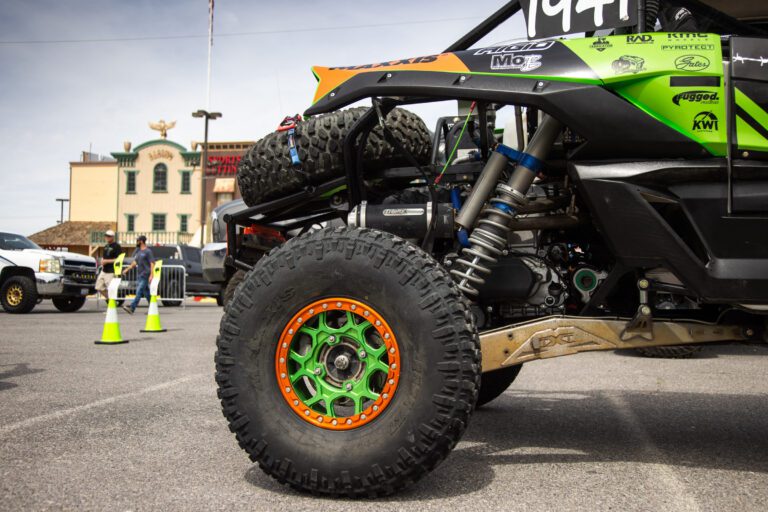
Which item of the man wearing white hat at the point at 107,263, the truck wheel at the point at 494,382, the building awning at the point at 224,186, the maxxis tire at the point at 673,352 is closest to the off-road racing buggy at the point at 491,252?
the truck wheel at the point at 494,382

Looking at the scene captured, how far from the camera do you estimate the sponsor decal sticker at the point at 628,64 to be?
275 centimetres

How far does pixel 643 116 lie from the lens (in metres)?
2.76

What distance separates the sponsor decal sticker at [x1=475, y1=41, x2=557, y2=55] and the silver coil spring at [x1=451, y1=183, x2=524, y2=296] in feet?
1.87

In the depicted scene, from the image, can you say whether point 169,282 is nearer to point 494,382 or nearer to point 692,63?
point 494,382

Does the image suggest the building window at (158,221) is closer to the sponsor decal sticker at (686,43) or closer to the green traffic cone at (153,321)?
the green traffic cone at (153,321)

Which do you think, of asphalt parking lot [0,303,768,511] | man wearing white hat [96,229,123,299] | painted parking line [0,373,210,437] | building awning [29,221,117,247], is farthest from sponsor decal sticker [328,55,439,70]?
building awning [29,221,117,247]

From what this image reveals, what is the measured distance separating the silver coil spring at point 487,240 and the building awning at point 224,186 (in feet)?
138

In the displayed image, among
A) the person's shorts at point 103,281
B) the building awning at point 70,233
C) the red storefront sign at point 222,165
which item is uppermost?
the red storefront sign at point 222,165

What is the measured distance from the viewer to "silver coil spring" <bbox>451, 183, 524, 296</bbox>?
299 centimetres

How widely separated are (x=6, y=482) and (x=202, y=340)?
22.2ft

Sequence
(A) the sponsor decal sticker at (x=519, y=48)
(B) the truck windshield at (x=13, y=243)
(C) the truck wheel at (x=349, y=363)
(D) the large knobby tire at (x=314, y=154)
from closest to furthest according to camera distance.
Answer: (C) the truck wheel at (x=349, y=363)
(A) the sponsor decal sticker at (x=519, y=48)
(D) the large knobby tire at (x=314, y=154)
(B) the truck windshield at (x=13, y=243)

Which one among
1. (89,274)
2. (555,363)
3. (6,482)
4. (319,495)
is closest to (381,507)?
(319,495)

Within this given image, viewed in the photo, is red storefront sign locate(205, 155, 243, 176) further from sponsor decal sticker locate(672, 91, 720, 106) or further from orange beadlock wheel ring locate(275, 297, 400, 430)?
sponsor decal sticker locate(672, 91, 720, 106)

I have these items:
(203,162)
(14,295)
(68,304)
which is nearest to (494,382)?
(14,295)
